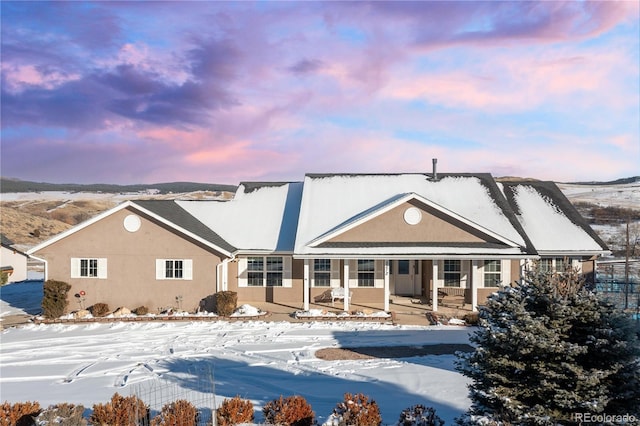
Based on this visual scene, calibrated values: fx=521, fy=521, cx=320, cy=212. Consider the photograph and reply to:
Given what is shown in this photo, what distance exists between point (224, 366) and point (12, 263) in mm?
27251

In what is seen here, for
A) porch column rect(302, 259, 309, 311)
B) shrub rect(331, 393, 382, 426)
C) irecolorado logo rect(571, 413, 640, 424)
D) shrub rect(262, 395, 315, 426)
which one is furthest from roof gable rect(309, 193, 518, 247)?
irecolorado logo rect(571, 413, 640, 424)

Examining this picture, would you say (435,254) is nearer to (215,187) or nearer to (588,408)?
(588,408)

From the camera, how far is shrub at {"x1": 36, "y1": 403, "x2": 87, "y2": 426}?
8.73 metres

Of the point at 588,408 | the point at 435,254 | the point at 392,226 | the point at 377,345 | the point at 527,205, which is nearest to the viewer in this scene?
the point at 588,408

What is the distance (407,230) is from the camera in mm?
21641

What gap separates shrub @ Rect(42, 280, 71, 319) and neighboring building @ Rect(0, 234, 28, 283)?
14.4 metres

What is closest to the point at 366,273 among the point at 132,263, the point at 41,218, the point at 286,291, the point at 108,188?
the point at 286,291

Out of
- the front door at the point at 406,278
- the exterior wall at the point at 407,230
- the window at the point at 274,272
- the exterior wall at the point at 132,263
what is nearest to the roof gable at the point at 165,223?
the exterior wall at the point at 132,263

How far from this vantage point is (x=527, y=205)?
25203mm

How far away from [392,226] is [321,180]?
21.0ft

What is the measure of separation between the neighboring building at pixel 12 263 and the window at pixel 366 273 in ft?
75.5

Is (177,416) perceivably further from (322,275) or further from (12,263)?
(12,263)

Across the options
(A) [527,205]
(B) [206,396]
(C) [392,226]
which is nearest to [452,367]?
(B) [206,396]

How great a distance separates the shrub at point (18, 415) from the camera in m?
9.05
